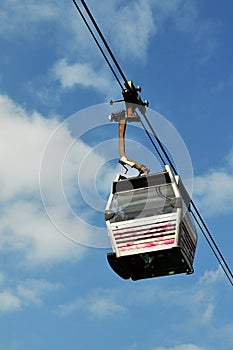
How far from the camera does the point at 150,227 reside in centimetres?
1922

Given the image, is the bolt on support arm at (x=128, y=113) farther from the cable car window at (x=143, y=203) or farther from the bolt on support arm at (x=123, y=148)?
the cable car window at (x=143, y=203)

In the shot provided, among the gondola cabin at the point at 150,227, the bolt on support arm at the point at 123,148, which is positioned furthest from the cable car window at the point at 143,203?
the bolt on support arm at the point at 123,148

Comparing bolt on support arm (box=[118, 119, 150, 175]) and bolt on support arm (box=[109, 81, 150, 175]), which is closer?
bolt on support arm (box=[109, 81, 150, 175])

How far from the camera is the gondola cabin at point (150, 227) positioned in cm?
1898

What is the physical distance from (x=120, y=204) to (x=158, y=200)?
1.17m

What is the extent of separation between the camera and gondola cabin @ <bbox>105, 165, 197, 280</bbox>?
1898 centimetres

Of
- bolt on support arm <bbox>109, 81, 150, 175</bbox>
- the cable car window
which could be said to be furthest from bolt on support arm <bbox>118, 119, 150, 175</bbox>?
the cable car window

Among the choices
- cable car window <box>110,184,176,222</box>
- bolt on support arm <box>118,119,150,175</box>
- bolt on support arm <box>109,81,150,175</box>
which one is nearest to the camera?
bolt on support arm <box>109,81,150,175</box>

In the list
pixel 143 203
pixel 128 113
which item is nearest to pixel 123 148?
pixel 128 113

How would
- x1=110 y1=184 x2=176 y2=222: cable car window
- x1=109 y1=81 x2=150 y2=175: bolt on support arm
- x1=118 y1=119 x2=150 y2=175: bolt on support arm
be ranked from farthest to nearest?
x1=110 y1=184 x2=176 y2=222: cable car window < x1=118 y1=119 x2=150 y2=175: bolt on support arm < x1=109 y1=81 x2=150 y2=175: bolt on support arm

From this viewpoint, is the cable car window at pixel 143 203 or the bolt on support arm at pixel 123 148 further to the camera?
the cable car window at pixel 143 203

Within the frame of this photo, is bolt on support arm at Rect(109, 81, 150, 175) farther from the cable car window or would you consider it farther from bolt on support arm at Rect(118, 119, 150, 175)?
the cable car window

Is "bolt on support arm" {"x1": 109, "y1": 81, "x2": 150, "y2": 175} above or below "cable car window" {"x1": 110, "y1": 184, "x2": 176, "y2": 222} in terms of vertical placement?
above

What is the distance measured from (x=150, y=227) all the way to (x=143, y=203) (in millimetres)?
1183
